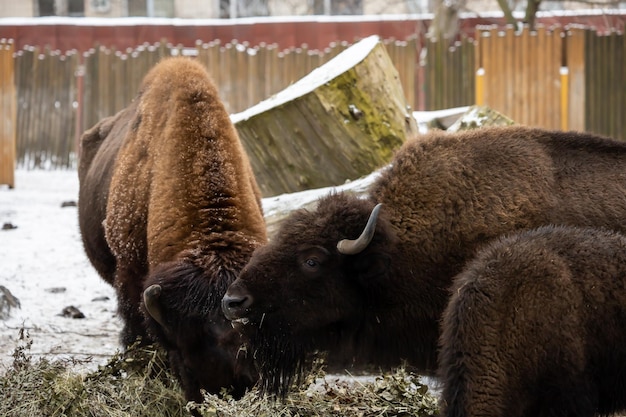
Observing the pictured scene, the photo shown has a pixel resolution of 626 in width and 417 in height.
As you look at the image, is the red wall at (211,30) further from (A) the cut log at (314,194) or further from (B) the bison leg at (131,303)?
(B) the bison leg at (131,303)

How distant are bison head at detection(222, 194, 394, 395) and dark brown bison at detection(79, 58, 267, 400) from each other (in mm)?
347

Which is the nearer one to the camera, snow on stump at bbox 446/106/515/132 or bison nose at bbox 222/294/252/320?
bison nose at bbox 222/294/252/320

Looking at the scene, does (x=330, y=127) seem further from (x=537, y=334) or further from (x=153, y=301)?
(x=537, y=334)

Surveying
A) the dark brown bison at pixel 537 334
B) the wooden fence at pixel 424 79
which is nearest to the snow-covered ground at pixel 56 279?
the dark brown bison at pixel 537 334

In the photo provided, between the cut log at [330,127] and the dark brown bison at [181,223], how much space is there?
122cm

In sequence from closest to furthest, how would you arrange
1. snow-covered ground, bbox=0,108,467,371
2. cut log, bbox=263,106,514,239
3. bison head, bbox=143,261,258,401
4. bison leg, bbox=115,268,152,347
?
bison head, bbox=143,261,258,401 < bison leg, bbox=115,268,152,347 < cut log, bbox=263,106,514,239 < snow-covered ground, bbox=0,108,467,371

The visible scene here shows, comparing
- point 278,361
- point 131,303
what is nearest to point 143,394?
point 131,303

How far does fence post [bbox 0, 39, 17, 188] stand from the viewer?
13836 mm

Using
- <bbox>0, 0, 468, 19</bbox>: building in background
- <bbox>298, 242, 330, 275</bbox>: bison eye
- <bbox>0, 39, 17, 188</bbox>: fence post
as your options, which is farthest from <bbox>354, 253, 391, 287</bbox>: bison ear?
<bbox>0, 0, 468, 19</bbox>: building in background

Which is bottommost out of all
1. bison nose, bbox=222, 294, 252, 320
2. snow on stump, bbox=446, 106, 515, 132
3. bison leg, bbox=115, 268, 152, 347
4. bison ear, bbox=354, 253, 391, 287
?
bison leg, bbox=115, 268, 152, 347

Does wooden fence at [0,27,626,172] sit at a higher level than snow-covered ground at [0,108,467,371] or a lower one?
higher

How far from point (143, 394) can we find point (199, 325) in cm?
84

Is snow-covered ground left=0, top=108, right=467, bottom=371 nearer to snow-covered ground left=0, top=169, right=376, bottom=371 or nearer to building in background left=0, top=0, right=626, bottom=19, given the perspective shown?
snow-covered ground left=0, top=169, right=376, bottom=371

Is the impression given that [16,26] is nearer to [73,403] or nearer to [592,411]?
[73,403]
